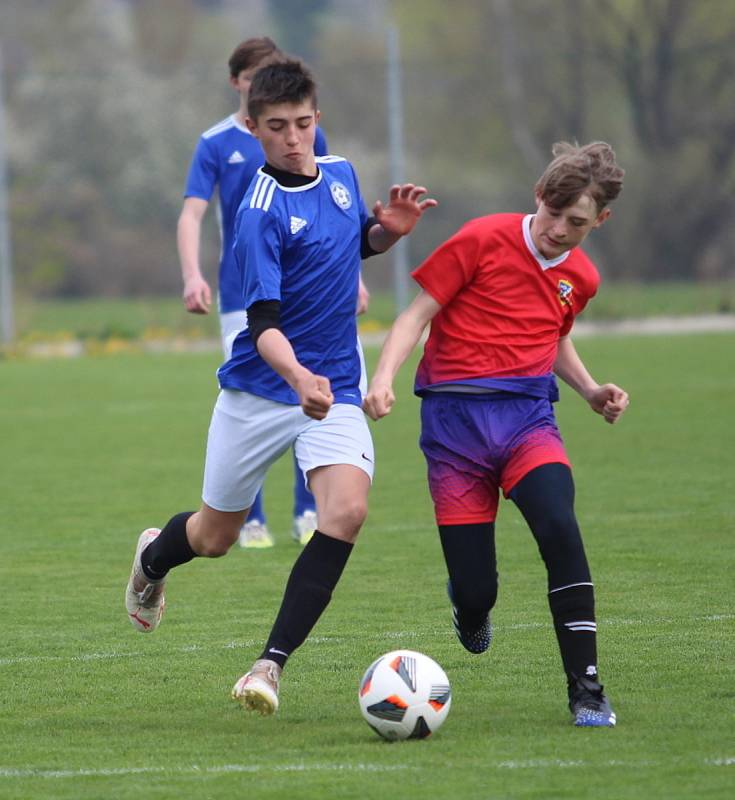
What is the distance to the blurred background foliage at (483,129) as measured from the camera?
29.6 metres

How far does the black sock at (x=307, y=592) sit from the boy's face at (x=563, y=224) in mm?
1088

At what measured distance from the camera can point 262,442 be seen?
4996mm

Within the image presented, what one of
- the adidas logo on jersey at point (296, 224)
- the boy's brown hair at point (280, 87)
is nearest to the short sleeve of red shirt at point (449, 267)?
the adidas logo on jersey at point (296, 224)

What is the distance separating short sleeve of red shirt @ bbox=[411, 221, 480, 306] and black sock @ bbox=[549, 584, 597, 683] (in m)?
1.00

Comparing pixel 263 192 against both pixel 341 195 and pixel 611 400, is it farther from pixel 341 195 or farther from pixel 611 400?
pixel 611 400

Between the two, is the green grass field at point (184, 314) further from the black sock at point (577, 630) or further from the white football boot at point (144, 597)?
the black sock at point (577, 630)

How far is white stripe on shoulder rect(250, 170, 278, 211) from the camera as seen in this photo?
480 centimetres

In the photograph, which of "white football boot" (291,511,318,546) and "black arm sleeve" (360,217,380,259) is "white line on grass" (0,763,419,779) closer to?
"black arm sleeve" (360,217,380,259)

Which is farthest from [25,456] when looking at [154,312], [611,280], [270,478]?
[611,280]

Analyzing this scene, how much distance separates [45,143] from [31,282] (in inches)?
362

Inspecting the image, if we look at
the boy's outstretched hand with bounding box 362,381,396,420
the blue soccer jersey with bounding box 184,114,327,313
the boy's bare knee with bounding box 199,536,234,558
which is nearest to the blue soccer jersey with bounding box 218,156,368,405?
the boy's outstretched hand with bounding box 362,381,396,420

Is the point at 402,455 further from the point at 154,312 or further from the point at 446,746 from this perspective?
the point at 154,312

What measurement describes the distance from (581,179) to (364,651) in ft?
6.10

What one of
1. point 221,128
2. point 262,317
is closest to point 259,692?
point 262,317
